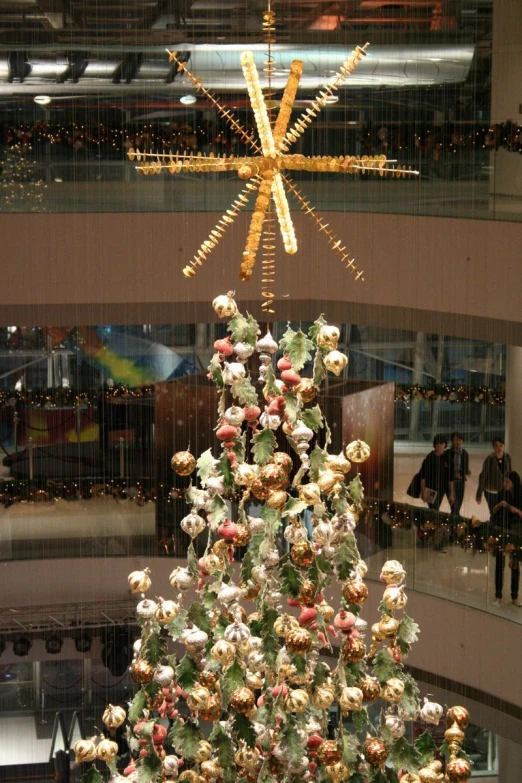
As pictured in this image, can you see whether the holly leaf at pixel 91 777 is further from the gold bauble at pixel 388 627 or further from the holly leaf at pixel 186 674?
the gold bauble at pixel 388 627

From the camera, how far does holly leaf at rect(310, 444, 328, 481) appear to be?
16.7 feet

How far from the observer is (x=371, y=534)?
497 inches

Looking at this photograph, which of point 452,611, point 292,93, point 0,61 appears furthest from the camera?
point 0,61

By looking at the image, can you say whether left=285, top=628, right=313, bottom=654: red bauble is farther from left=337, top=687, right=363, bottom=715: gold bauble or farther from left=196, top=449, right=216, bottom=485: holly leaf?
left=196, top=449, right=216, bottom=485: holly leaf

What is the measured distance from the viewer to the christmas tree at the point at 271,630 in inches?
196

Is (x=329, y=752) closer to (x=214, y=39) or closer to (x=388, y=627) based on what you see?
(x=388, y=627)

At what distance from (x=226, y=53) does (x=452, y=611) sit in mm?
6004

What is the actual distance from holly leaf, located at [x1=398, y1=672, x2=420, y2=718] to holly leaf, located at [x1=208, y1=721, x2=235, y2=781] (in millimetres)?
678

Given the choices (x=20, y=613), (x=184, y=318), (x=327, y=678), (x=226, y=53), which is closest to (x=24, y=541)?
(x=20, y=613)

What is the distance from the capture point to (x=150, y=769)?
5105mm

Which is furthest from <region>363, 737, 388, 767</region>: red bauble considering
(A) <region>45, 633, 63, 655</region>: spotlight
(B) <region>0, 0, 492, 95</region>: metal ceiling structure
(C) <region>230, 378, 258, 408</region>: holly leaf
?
(B) <region>0, 0, 492, 95</region>: metal ceiling structure

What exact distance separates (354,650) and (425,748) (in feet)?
1.92

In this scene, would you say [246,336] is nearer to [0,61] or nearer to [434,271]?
[434,271]

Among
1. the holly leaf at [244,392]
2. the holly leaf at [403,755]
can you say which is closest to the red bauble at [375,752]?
the holly leaf at [403,755]
